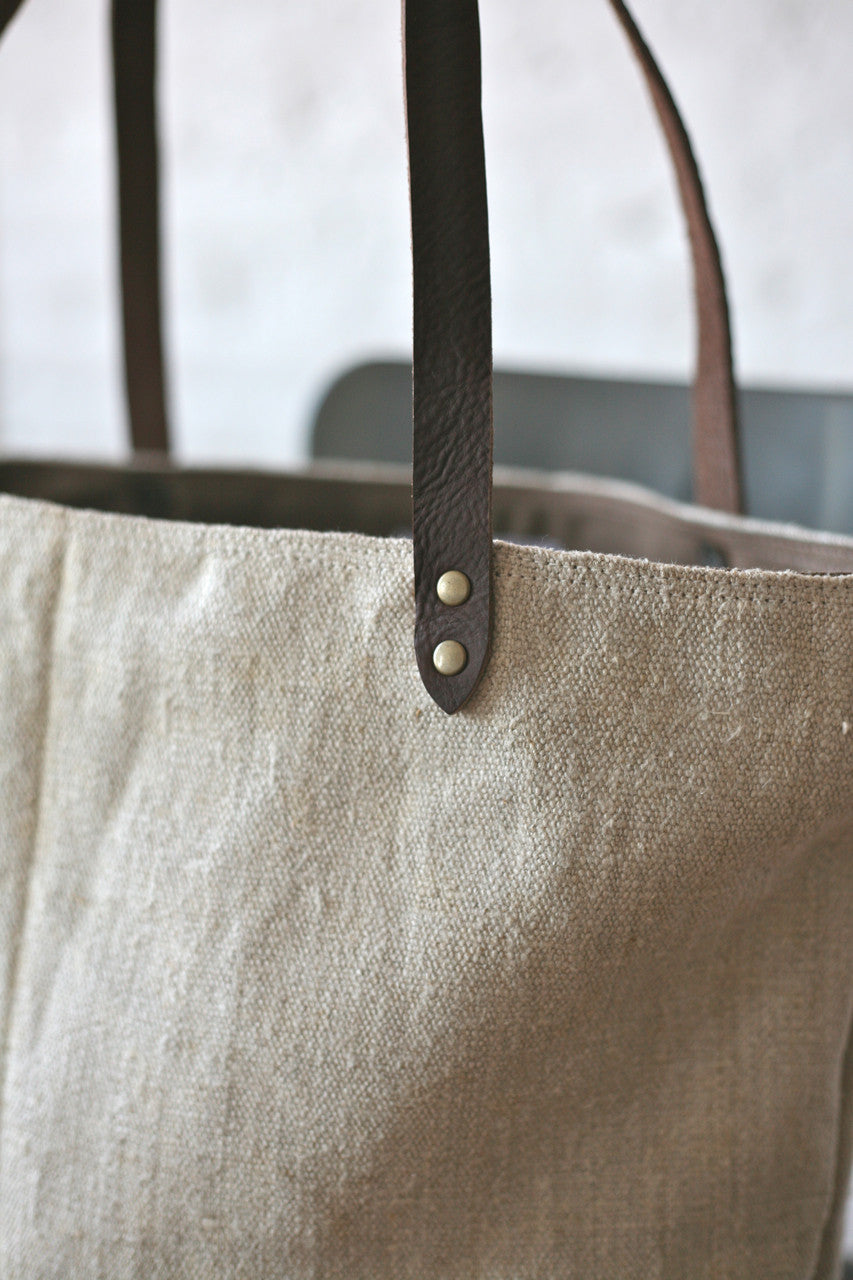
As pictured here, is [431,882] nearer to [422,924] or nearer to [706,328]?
[422,924]

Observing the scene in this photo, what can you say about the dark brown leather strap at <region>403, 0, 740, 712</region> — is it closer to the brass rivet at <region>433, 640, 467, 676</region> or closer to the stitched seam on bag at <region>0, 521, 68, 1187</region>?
the brass rivet at <region>433, 640, 467, 676</region>

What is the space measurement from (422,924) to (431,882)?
0.05 feet

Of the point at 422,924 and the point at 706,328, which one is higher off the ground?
the point at 706,328

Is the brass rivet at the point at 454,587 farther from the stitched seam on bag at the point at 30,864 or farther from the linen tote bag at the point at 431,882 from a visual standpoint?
the stitched seam on bag at the point at 30,864

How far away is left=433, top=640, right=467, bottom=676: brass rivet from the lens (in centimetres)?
34

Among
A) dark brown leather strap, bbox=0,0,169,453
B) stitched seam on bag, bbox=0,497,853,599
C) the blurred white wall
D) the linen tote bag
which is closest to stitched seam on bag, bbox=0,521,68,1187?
the linen tote bag

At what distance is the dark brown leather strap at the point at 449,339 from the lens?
32 centimetres

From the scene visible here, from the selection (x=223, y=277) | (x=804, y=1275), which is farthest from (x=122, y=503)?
(x=804, y=1275)

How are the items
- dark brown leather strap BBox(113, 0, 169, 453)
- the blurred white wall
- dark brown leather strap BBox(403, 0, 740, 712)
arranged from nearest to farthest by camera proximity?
dark brown leather strap BBox(403, 0, 740, 712) < dark brown leather strap BBox(113, 0, 169, 453) < the blurred white wall

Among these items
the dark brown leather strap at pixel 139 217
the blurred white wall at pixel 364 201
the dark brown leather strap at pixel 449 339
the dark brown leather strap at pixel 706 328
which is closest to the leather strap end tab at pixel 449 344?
the dark brown leather strap at pixel 449 339

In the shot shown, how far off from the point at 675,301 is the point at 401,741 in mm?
579

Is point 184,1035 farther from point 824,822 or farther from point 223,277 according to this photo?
point 223,277

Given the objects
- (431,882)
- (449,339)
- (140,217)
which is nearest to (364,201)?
(140,217)

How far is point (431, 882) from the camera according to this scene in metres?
0.36
